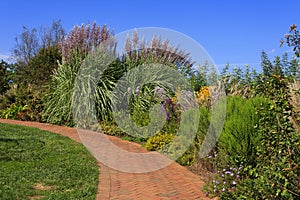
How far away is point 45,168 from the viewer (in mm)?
6098

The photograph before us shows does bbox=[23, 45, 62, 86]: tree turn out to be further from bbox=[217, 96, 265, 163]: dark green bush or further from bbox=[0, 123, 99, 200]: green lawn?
bbox=[217, 96, 265, 163]: dark green bush

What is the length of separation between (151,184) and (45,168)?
69.6 inches

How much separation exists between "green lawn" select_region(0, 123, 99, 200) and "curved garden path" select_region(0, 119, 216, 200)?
0.17 metres

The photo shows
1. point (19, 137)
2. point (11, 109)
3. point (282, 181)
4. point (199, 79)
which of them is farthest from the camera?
point (11, 109)

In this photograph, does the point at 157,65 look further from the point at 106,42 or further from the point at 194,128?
the point at 194,128

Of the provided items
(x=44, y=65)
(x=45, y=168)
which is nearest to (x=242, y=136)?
(x=45, y=168)

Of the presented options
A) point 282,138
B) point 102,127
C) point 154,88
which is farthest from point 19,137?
point 282,138

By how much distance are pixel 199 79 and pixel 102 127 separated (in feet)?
12.0

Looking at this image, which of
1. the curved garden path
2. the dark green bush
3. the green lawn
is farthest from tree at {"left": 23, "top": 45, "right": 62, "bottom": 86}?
the dark green bush

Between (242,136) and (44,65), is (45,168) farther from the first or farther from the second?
(44,65)

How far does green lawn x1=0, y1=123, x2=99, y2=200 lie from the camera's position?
4.89 metres

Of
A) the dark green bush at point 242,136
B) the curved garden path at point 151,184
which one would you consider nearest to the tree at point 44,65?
the curved garden path at point 151,184

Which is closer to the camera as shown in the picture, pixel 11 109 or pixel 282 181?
pixel 282 181

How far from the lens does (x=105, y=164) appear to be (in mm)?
6641
